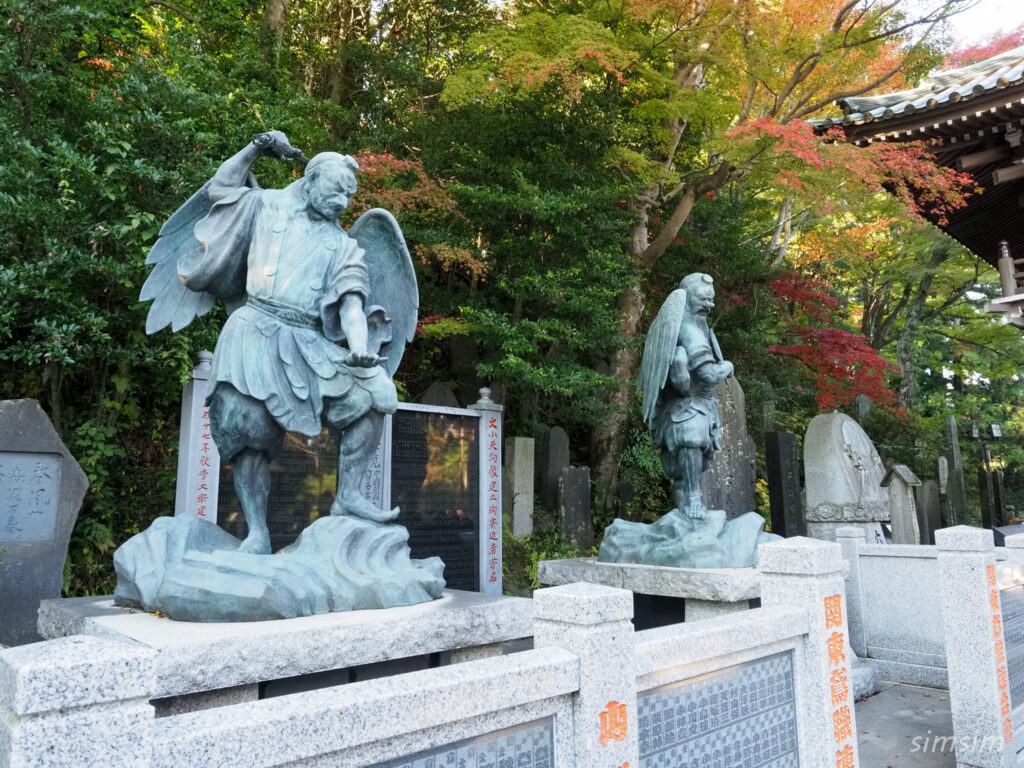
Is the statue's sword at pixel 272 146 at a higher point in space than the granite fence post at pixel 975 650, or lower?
higher

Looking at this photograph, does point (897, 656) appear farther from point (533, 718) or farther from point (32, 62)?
point (32, 62)

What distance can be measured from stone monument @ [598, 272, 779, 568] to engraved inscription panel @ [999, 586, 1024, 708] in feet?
4.80

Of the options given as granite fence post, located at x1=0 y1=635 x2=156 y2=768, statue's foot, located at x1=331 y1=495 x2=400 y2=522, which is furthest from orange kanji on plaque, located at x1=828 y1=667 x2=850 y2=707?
granite fence post, located at x1=0 y1=635 x2=156 y2=768

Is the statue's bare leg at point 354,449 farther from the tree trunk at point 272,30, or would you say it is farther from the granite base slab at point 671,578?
the tree trunk at point 272,30

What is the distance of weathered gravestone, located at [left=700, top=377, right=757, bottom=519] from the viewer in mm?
9695

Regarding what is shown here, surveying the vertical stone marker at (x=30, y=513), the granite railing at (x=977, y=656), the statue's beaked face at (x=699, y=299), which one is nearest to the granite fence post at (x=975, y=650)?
the granite railing at (x=977, y=656)

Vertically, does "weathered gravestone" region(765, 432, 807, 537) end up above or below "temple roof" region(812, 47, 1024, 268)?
below

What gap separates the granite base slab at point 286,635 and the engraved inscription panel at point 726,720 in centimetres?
111

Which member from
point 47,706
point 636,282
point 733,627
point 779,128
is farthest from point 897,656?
point 47,706

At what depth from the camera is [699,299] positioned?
17.5ft

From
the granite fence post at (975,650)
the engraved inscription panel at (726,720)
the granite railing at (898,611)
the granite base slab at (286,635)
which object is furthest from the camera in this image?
the granite railing at (898,611)

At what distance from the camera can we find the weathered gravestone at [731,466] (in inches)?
382

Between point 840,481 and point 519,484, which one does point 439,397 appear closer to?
point 519,484

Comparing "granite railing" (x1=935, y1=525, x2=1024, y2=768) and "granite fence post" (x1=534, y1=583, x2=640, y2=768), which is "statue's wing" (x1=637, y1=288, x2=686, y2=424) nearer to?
"granite railing" (x1=935, y1=525, x2=1024, y2=768)
